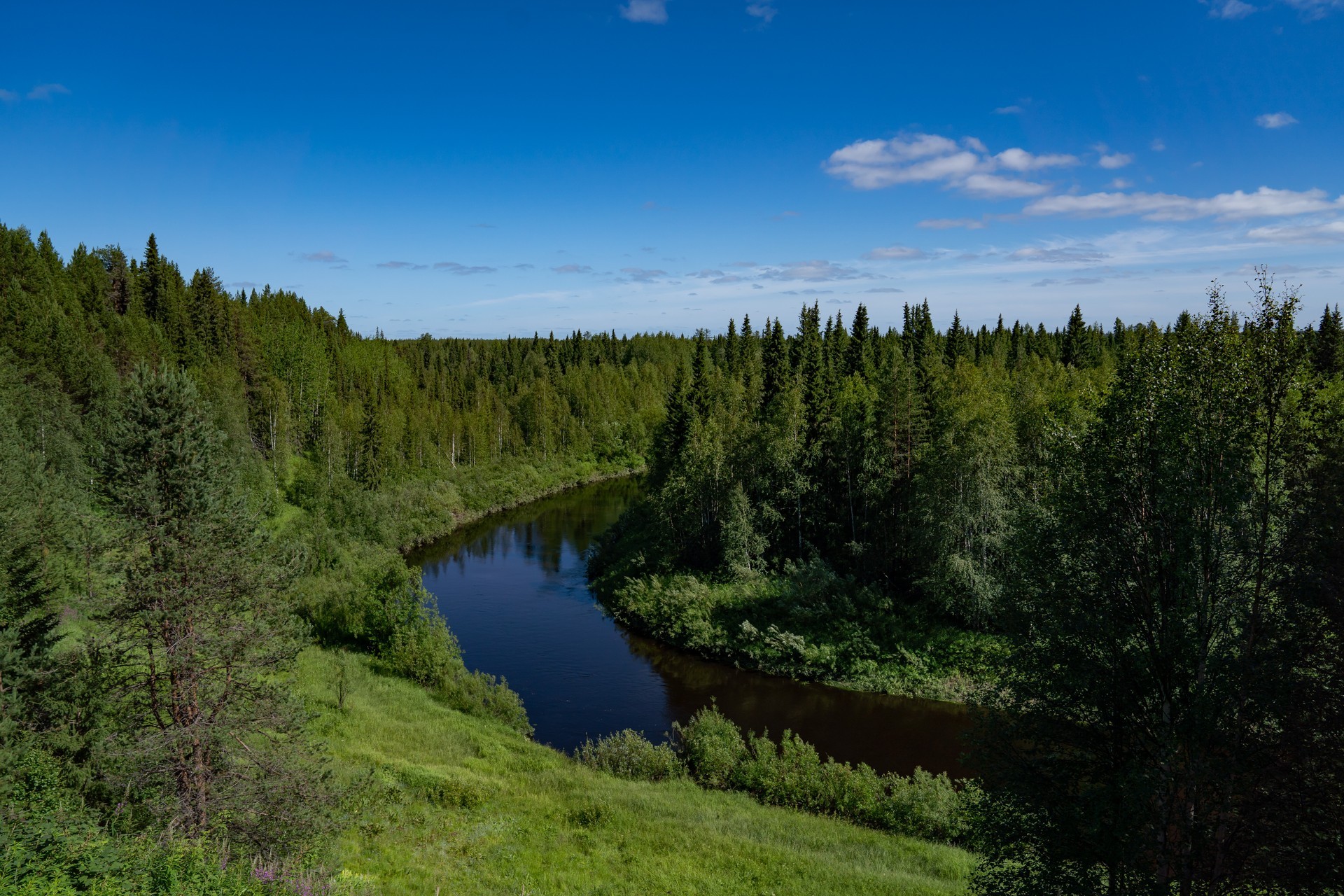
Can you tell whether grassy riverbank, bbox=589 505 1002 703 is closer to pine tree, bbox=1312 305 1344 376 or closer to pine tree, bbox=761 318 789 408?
pine tree, bbox=761 318 789 408

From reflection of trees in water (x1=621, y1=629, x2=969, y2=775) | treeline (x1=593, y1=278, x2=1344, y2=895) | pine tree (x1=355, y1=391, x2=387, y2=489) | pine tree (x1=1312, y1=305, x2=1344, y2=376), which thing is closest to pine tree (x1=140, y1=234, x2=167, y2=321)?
pine tree (x1=355, y1=391, x2=387, y2=489)

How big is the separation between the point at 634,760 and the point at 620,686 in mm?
9255

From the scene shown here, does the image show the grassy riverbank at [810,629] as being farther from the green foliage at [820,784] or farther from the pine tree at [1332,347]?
the pine tree at [1332,347]

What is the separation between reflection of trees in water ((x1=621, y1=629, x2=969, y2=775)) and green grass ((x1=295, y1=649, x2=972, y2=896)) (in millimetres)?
7342

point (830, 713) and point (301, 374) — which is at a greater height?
point (301, 374)

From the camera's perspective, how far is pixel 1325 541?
1125 cm

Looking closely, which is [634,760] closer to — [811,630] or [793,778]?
[793,778]

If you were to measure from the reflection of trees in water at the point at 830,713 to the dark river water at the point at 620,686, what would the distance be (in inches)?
2.5

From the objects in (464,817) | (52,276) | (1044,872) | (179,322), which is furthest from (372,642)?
(52,276)

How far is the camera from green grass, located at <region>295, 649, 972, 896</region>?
17109 millimetres

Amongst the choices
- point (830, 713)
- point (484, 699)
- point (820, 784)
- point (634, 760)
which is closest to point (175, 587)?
point (634, 760)

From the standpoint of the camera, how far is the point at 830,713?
105 ft

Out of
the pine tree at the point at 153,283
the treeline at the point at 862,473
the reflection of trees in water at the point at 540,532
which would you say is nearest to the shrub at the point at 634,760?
the treeline at the point at 862,473

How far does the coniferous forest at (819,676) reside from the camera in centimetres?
1170
